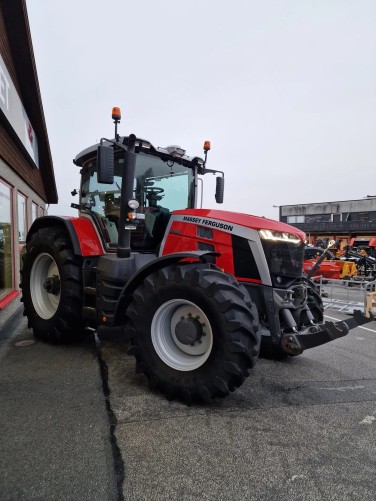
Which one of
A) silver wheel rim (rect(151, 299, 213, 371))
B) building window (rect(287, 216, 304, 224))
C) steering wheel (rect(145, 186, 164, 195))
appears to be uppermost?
building window (rect(287, 216, 304, 224))

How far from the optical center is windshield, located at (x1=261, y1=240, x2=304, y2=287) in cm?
306

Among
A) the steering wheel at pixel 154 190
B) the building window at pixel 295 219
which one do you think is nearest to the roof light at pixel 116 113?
the steering wheel at pixel 154 190

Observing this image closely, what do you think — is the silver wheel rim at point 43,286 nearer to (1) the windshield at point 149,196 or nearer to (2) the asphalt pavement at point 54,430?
(2) the asphalt pavement at point 54,430

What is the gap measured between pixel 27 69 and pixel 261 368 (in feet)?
30.5

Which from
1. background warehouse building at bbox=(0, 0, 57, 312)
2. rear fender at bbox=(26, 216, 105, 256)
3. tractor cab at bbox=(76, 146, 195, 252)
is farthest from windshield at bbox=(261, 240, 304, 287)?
background warehouse building at bbox=(0, 0, 57, 312)

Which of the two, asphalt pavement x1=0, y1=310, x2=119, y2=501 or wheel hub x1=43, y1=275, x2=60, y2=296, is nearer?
asphalt pavement x1=0, y1=310, x2=119, y2=501

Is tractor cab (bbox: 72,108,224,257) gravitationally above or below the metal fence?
above

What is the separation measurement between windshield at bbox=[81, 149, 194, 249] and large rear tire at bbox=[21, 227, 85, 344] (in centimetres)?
57

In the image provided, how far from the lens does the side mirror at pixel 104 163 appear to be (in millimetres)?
3049

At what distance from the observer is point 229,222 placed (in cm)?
317

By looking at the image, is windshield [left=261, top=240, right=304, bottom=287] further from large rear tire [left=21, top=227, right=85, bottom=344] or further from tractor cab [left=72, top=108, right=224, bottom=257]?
large rear tire [left=21, top=227, right=85, bottom=344]

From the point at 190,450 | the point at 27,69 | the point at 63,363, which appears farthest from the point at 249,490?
the point at 27,69

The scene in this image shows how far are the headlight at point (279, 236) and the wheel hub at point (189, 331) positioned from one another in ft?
3.29

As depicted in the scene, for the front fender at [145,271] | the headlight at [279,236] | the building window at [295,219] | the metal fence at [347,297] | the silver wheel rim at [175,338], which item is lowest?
the metal fence at [347,297]
